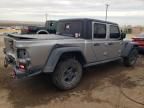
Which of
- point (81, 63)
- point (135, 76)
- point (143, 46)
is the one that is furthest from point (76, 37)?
point (143, 46)

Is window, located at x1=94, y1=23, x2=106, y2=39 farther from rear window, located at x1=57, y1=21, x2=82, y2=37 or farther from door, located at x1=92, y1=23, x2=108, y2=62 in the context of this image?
rear window, located at x1=57, y1=21, x2=82, y2=37

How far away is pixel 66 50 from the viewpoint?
4926mm

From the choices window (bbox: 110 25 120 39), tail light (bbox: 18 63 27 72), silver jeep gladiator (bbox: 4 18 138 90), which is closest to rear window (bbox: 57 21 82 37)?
silver jeep gladiator (bbox: 4 18 138 90)

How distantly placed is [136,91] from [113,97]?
798 millimetres

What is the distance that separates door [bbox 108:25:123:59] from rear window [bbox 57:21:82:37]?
4.10ft

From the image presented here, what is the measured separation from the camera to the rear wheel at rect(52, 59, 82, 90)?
4.96 metres

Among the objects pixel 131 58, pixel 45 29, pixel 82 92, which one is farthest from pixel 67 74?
pixel 45 29

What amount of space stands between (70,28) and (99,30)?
898mm

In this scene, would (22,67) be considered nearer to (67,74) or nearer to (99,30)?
(67,74)

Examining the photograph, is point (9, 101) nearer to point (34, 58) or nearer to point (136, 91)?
point (34, 58)

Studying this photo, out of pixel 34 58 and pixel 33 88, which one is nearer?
pixel 34 58

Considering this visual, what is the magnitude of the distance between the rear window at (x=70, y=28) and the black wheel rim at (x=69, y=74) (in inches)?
43.0

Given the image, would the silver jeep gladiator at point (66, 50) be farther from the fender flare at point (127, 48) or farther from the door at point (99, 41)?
the fender flare at point (127, 48)

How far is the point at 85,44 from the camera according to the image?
18.1 ft
